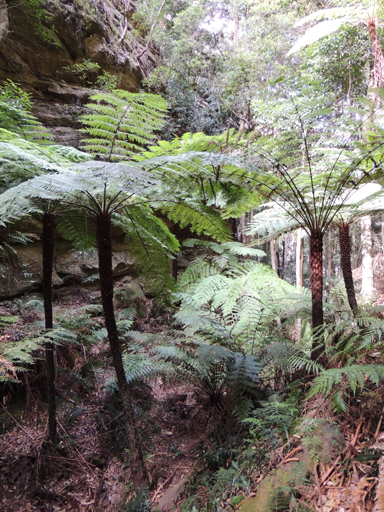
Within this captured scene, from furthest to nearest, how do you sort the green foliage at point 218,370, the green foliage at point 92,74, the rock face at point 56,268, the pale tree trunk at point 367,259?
the green foliage at point 92,74
the pale tree trunk at point 367,259
the rock face at point 56,268
the green foliage at point 218,370

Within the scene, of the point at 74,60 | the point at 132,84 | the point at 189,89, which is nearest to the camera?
the point at 74,60

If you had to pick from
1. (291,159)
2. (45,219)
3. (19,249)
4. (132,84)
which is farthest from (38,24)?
(291,159)

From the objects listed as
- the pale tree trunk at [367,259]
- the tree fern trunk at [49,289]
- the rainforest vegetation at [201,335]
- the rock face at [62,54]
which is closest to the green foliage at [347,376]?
the rainforest vegetation at [201,335]

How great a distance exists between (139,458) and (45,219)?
173cm

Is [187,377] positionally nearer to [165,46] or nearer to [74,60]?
[74,60]

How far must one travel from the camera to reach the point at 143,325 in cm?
602

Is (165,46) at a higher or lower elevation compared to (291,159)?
higher

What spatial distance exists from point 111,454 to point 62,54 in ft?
Answer: 27.5

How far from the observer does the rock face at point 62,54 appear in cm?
598

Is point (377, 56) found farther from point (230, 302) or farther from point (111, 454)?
point (111, 454)

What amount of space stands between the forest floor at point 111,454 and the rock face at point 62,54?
498 centimetres

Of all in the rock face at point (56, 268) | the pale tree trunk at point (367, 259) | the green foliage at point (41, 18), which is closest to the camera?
the rock face at point (56, 268)

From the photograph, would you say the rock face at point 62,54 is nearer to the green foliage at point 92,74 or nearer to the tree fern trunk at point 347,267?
the green foliage at point 92,74

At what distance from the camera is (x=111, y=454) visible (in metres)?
2.46
